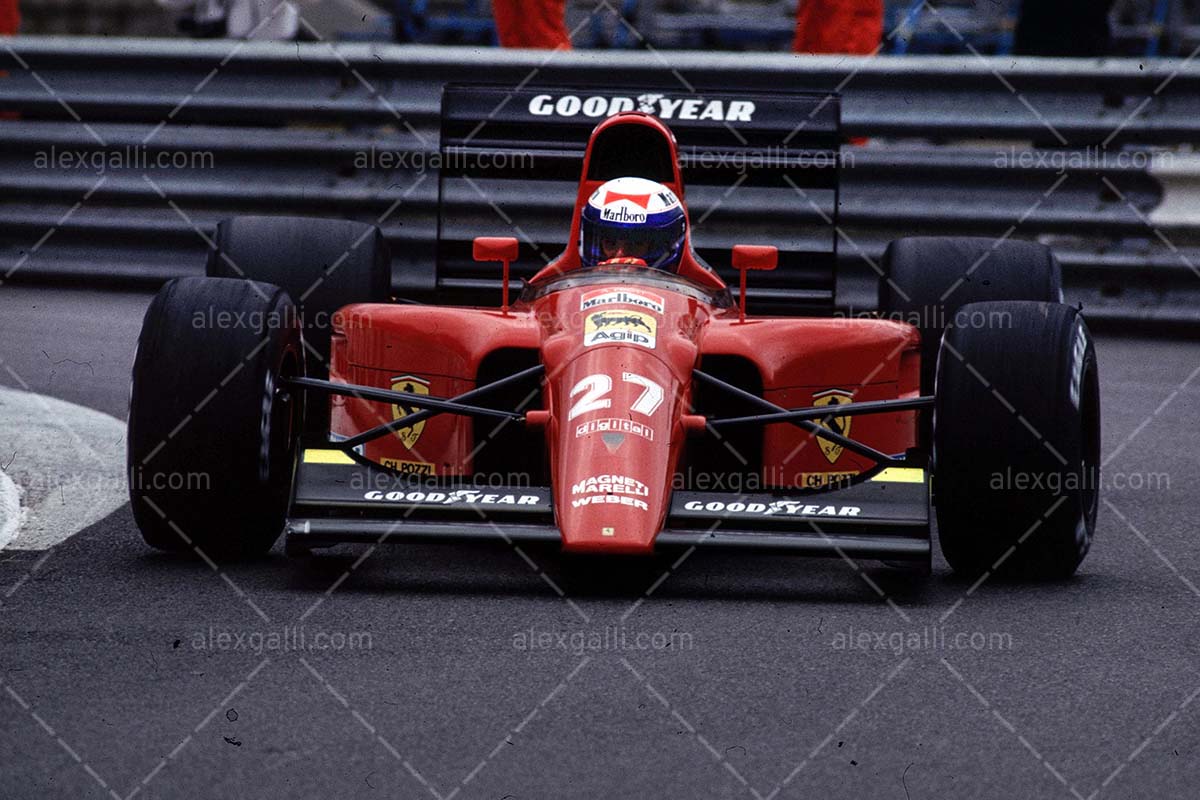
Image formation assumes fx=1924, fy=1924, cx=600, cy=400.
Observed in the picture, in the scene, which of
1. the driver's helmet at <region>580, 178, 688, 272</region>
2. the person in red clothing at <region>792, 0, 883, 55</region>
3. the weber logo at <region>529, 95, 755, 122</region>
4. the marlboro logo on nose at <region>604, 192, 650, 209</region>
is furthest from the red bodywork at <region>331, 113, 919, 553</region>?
the person in red clothing at <region>792, 0, 883, 55</region>

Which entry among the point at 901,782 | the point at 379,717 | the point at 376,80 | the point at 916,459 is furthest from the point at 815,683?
the point at 376,80

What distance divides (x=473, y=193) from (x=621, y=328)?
14.9 feet

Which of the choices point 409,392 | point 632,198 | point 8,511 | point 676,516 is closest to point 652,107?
point 632,198

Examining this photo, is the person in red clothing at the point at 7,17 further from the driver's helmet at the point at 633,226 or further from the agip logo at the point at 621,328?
the agip logo at the point at 621,328

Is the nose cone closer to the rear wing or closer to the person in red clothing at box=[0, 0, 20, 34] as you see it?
the rear wing

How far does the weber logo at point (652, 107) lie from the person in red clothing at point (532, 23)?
3.34 meters

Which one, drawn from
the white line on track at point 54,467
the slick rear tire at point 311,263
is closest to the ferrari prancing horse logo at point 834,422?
the slick rear tire at point 311,263

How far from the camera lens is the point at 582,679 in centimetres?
409

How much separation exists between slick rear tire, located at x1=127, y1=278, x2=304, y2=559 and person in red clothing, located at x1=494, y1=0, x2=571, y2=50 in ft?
19.1

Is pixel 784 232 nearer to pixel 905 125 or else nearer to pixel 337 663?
pixel 905 125

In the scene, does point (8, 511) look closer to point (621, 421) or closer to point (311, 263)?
point (311, 263)

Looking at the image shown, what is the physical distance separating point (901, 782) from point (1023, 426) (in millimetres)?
1706

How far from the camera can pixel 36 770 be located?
11.1 ft

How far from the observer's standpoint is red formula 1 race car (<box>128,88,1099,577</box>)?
496 centimetres
